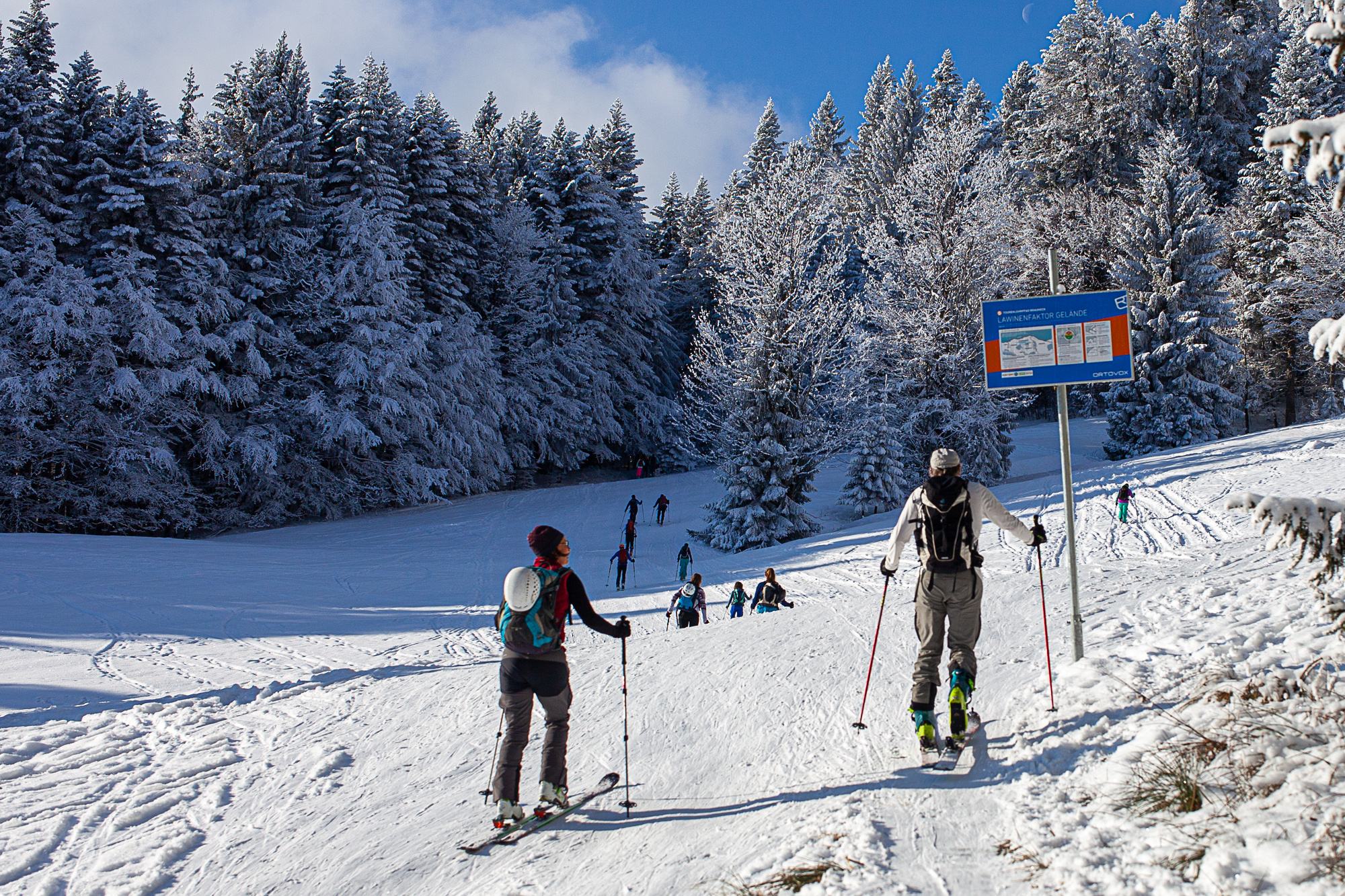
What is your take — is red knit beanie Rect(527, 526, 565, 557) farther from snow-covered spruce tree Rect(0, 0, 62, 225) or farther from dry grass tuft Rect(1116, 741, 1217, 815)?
snow-covered spruce tree Rect(0, 0, 62, 225)

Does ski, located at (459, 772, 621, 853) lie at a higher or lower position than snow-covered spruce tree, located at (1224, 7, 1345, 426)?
lower

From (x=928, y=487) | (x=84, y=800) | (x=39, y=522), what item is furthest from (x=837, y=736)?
(x=39, y=522)

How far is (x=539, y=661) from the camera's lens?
14.6 ft

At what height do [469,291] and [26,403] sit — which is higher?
[469,291]

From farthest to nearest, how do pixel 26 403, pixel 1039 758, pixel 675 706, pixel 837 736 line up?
pixel 26 403 → pixel 675 706 → pixel 837 736 → pixel 1039 758

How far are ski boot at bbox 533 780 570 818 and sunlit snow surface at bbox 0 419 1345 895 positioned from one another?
179 millimetres

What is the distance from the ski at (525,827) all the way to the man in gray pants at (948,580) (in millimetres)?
2092

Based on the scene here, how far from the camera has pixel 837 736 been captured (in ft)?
17.1

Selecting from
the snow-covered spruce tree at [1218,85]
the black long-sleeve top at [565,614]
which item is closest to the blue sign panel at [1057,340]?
the black long-sleeve top at [565,614]

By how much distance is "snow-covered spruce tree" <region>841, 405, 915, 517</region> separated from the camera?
23.2 metres

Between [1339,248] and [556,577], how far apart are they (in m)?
36.8

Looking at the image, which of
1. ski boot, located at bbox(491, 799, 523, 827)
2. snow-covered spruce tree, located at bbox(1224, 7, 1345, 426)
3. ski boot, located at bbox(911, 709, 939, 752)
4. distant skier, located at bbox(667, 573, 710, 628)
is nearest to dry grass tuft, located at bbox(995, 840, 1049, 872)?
ski boot, located at bbox(911, 709, 939, 752)

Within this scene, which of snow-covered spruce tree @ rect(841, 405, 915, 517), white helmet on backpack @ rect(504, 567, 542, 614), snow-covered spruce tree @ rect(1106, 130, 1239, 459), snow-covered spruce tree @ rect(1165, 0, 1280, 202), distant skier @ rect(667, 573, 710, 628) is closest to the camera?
white helmet on backpack @ rect(504, 567, 542, 614)

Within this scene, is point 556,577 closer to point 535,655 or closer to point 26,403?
point 535,655
